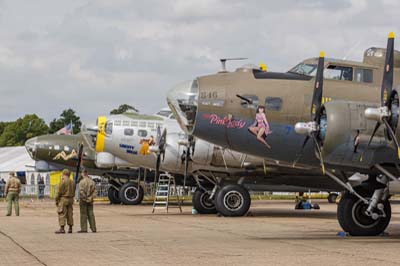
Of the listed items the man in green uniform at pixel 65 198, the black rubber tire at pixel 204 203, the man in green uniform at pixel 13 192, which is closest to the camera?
the man in green uniform at pixel 65 198

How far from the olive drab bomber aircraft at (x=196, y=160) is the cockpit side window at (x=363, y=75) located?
5.52m

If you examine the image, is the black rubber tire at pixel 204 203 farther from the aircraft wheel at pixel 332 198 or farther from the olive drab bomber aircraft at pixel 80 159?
the aircraft wheel at pixel 332 198

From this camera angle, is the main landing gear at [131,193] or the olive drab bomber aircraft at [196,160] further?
the main landing gear at [131,193]

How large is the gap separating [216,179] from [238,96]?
29.7 feet

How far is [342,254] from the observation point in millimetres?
12609

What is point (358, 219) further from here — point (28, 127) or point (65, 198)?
point (28, 127)

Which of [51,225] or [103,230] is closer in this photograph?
[103,230]

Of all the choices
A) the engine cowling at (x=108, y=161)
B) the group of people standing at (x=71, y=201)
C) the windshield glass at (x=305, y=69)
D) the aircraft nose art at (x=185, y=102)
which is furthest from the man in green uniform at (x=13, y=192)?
the windshield glass at (x=305, y=69)

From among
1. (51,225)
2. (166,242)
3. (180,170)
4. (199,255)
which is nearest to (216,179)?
(180,170)

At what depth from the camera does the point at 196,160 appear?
79.7ft

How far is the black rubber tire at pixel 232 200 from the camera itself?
24.3 metres

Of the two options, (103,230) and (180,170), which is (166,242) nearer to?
(103,230)

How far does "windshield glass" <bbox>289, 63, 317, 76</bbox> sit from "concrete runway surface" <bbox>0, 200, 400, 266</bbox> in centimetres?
353

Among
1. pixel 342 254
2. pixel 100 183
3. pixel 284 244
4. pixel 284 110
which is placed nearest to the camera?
pixel 342 254
